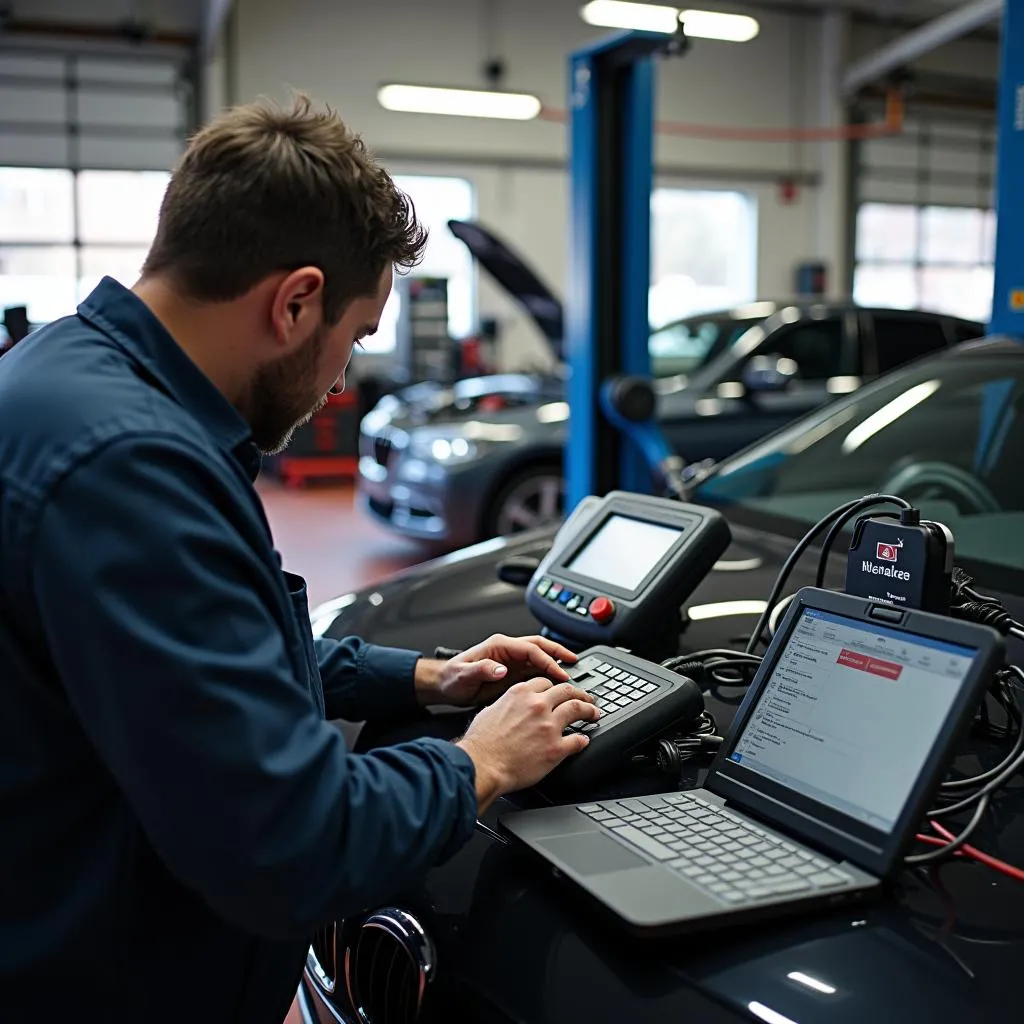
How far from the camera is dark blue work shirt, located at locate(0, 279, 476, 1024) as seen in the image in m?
0.92

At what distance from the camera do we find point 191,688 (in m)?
0.91

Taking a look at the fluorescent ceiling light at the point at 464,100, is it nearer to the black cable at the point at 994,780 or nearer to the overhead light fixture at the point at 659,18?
the overhead light fixture at the point at 659,18

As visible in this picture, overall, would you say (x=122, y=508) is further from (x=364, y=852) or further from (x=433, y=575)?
(x=433, y=575)

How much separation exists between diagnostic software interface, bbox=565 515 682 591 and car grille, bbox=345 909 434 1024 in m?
0.61

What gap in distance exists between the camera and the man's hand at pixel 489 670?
1.51 metres

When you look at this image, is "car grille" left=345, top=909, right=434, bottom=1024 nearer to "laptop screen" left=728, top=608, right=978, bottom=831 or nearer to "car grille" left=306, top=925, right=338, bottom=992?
"car grille" left=306, top=925, right=338, bottom=992

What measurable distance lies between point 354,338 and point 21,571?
0.40m

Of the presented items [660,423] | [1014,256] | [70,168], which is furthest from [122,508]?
[70,168]

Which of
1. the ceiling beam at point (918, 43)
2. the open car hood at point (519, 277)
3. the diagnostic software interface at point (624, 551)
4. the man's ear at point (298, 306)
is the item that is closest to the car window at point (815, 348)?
the open car hood at point (519, 277)

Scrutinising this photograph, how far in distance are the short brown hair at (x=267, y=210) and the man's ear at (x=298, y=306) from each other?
0.01 metres

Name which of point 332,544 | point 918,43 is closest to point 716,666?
point 332,544

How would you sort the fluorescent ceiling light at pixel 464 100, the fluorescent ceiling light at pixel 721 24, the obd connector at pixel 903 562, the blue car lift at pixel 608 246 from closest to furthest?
1. the obd connector at pixel 903 562
2. the blue car lift at pixel 608 246
3. the fluorescent ceiling light at pixel 721 24
4. the fluorescent ceiling light at pixel 464 100

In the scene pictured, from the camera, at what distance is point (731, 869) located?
3.56 feet

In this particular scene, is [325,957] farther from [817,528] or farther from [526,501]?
[526,501]
